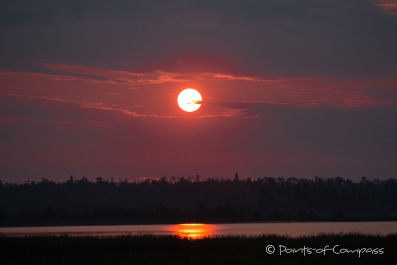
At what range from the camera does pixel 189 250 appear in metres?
42.3

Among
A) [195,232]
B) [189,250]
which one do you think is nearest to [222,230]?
[195,232]

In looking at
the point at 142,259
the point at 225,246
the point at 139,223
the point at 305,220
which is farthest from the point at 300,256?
the point at 305,220

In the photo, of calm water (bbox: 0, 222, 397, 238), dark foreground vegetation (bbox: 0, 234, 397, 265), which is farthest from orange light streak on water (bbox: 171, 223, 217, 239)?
dark foreground vegetation (bbox: 0, 234, 397, 265)

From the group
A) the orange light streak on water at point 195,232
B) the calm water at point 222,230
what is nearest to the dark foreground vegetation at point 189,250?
the orange light streak on water at point 195,232

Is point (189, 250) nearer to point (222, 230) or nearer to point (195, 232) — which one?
point (195, 232)

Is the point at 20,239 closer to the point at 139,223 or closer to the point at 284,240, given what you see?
the point at 284,240

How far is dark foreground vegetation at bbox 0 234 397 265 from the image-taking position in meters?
37.8

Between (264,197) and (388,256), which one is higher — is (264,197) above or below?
above

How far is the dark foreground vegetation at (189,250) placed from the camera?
37.8 metres

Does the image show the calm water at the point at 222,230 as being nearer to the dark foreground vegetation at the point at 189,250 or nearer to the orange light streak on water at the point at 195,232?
the orange light streak on water at the point at 195,232

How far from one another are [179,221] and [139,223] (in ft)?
33.6

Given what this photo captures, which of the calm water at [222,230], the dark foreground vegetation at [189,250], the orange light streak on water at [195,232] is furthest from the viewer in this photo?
the calm water at [222,230]

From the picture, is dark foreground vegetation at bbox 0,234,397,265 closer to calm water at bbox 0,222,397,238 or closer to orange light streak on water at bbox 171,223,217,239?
orange light streak on water at bbox 171,223,217,239

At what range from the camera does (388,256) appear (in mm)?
37625
